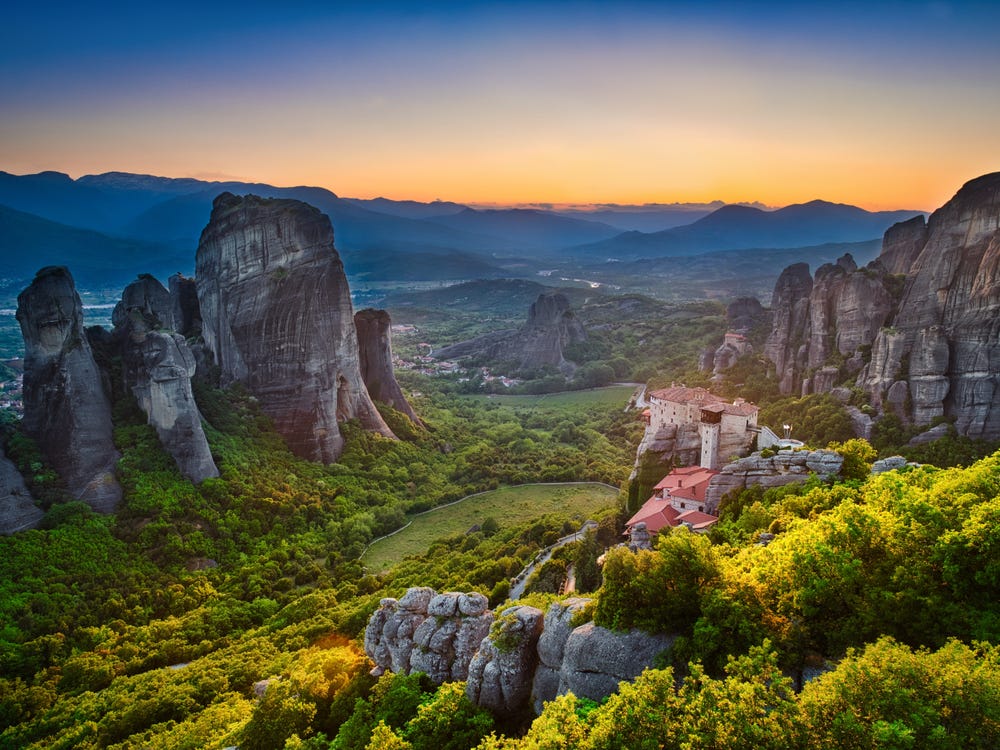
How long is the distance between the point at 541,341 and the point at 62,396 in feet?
300

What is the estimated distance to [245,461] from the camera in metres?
44.5

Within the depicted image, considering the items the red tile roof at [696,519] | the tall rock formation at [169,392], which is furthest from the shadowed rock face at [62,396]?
the red tile roof at [696,519]

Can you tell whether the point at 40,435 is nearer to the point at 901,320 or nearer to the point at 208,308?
the point at 208,308

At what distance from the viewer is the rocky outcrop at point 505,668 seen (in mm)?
17391

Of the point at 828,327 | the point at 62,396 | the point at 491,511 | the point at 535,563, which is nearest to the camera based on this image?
the point at 535,563

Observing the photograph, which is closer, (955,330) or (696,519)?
(696,519)

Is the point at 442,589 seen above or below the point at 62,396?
below

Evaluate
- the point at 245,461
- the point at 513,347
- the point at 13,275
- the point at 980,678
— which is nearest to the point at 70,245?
the point at 13,275

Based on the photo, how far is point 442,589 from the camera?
3150 cm

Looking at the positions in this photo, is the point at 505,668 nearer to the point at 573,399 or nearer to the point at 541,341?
the point at 573,399

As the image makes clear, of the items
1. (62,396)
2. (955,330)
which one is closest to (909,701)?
(62,396)

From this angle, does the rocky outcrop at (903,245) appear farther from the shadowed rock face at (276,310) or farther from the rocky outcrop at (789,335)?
the shadowed rock face at (276,310)

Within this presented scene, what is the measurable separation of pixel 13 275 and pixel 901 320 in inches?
6917

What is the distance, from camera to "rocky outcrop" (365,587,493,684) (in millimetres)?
20094
